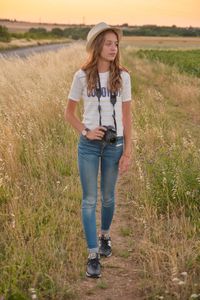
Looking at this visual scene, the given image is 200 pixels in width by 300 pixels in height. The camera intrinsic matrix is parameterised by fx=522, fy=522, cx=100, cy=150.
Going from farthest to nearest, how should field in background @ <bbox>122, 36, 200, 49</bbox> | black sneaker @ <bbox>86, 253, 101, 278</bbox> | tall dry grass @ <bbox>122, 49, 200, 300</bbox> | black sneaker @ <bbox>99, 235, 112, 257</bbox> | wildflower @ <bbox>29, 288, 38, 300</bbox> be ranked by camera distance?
1. field in background @ <bbox>122, 36, 200, 49</bbox>
2. black sneaker @ <bbox>99, 235, 112, 257</bbox>
3. black sneaker @ <bbox>86, 253, 101, 278</bbox>
4. tall dry grass @ <bbox>122, 49, 200, 300</bbox>
5. wildflower @ <bbox>29, 288, 38, 300</bbox>

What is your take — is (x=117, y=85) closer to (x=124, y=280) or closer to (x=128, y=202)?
(x=124, y=280)

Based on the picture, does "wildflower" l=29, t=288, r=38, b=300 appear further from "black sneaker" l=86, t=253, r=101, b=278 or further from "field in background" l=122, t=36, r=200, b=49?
"field in background" l=122, t=36, r=200, b=49

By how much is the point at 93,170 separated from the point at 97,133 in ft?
1.13

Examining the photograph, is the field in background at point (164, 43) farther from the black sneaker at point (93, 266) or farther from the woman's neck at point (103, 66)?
the black sneaker at point (93, 266)

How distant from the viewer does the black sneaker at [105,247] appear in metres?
4.74

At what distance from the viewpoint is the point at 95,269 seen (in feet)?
14.1

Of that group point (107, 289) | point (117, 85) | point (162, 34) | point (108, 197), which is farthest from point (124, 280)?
point (162, 34)

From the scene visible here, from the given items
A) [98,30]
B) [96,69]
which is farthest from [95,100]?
[98,30]

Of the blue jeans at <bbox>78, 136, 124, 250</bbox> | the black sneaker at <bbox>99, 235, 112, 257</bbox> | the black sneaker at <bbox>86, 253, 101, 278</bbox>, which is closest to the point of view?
the blue jeans at <bbox>78, 136, 124, 250</bbox>

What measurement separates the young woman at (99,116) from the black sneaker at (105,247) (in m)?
0.40

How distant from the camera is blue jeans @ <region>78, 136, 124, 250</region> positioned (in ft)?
13.7

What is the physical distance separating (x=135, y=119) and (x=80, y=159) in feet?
18.9

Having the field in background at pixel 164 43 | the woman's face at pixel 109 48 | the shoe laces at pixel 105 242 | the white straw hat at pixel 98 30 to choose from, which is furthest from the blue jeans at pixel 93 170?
the field in background at pixel 164 43

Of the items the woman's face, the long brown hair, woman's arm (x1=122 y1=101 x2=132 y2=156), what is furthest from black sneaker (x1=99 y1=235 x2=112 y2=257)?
the woman's face
